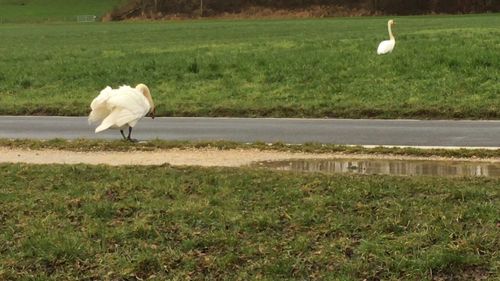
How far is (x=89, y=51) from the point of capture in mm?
27828

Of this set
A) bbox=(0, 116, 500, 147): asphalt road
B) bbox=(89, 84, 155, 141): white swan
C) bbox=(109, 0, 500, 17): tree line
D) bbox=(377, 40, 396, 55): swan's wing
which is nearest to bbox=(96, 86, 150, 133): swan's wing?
bbox=(89, 84, 155, 141): white swan

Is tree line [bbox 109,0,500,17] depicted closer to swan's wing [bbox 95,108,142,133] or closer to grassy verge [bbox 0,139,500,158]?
grassy verge [bbox 0,139,500,158]

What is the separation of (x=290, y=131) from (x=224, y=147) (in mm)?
2302

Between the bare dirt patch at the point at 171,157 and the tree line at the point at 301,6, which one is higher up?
the tree line at the point at 301,6

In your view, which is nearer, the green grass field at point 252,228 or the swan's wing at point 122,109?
the green grass field at point 252,228

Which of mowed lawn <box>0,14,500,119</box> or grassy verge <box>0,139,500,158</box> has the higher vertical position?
mowed lawn <box>0,14,500,119</box>

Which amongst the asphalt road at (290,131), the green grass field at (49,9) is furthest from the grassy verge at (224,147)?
the green grass field at (49,9)

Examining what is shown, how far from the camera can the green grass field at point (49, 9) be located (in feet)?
265

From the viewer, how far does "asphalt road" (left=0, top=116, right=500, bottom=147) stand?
11.3m

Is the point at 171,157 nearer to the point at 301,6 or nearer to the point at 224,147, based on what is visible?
the point at 224,147

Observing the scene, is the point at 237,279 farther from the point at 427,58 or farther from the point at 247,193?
the point at 427,58

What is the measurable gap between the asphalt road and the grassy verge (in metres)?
0.87

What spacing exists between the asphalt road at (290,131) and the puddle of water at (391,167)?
69.4 inches

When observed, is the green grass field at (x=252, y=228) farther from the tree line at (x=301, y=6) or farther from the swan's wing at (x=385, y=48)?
the tree line at (x=301, y=6)
